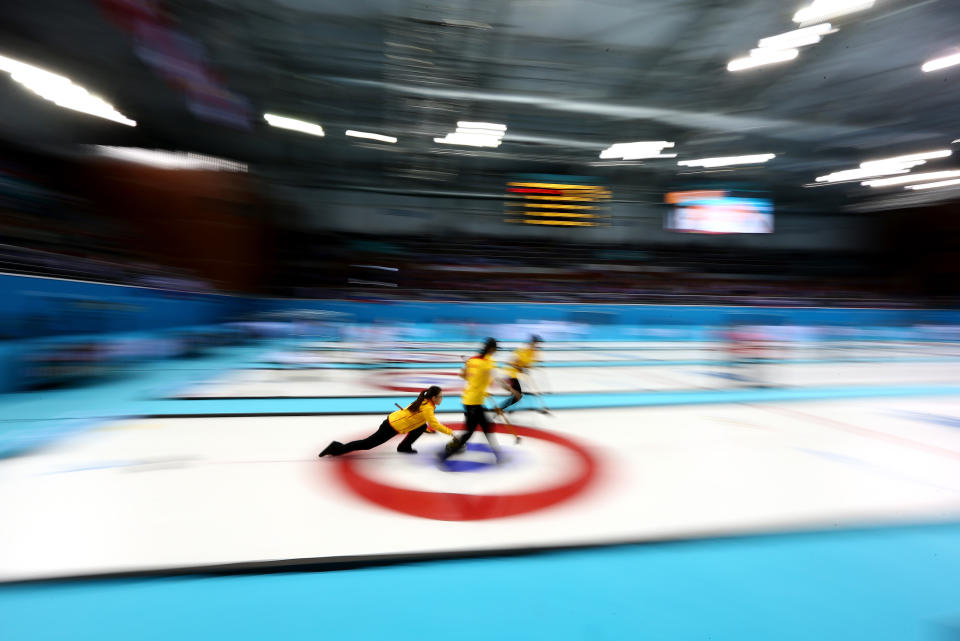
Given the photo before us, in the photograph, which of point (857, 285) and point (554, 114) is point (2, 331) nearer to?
point (554, 114)

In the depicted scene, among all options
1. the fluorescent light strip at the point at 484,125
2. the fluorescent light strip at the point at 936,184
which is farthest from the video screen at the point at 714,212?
the fluorescent light strip at the point at 484,125

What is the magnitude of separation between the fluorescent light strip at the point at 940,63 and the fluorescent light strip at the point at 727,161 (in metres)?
6.27

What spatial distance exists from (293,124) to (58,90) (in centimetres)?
581

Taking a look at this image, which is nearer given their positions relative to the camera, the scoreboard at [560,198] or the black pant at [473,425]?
the black pant at [473,425]

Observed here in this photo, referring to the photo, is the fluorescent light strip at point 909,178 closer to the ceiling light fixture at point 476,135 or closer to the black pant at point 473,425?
the ceiling light fixture at point 476,135

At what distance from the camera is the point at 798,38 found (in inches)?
402

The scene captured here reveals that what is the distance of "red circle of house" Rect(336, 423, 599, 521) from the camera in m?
2.61

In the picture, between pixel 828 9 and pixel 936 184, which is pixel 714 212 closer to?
pixel 936 184

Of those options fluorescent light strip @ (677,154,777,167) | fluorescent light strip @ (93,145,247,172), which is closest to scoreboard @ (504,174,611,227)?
fluorescent light strip @ (677,154,777,167)

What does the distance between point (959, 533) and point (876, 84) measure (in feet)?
49.5

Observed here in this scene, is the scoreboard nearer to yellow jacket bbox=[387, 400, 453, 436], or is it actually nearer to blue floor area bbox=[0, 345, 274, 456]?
blue floor area bbox=[0, 345, 274, 456]

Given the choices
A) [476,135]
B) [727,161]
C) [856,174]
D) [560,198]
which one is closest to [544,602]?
[476,135]

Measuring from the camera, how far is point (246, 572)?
78.0 inches

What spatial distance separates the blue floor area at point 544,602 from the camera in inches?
66.0
